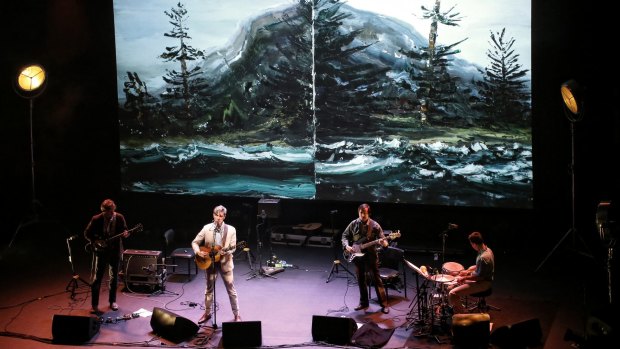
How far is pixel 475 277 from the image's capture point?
9.73 m

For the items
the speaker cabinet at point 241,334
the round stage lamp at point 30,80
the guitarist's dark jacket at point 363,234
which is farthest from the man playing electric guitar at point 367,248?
the round stage lamp at point 30,80

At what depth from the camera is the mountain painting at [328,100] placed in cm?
1231

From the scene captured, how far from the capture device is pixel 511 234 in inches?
504

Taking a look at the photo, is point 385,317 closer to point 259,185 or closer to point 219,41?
point 259,185

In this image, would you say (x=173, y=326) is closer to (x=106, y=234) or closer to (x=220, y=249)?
(x=220, y=249)

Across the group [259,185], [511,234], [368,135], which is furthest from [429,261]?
[259,185]

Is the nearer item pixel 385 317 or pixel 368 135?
pixel 385 317

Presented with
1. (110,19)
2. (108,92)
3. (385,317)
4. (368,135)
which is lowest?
(385,317)

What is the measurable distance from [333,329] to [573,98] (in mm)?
5004

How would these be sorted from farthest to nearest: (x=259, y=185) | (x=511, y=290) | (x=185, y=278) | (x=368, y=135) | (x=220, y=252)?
(x=259, y=185) < (x=368, y=135) < (x=185, y=278) < (x=511, y=290) < (x=220, y=252)

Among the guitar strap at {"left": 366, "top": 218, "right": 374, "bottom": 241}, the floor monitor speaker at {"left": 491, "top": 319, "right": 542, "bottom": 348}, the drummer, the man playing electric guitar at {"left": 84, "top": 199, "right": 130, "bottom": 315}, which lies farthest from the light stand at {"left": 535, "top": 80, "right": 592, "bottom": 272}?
the man playing electric guitar at {"left": 84, "top": 199, "right": 130, "bottom": 315}

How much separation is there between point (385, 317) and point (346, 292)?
1.13m

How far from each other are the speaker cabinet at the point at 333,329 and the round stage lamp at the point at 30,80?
718 centimetres

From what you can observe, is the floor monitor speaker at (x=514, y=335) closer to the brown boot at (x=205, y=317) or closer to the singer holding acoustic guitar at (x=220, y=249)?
the singer holding acoustic guitar at (x=220, y=249)
